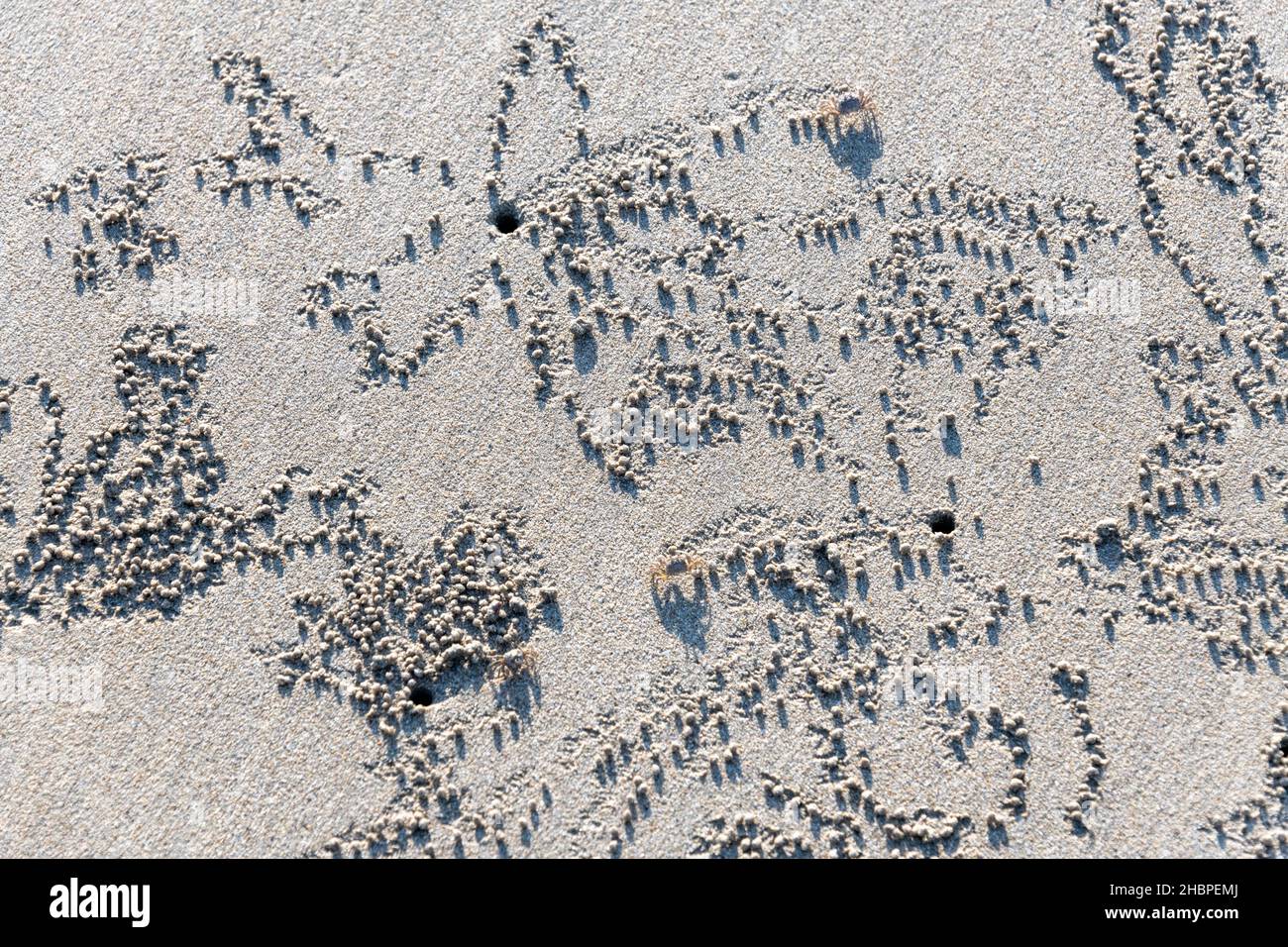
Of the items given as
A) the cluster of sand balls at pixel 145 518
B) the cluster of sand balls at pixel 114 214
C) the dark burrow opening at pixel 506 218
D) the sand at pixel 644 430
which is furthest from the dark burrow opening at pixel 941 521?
the cluster of sand balls at pixel 114 214

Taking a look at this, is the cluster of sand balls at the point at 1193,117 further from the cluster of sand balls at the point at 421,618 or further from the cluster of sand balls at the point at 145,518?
the cluster of sand balls at the point at 145,518

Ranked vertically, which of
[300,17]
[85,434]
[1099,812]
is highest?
[300,17]

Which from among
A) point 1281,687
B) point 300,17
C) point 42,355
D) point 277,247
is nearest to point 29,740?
point 42,355

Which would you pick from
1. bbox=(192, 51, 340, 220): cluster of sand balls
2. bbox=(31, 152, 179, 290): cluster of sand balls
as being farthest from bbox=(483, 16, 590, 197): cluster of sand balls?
bbox=(31, 152, 179, 290): cluster of sand balls

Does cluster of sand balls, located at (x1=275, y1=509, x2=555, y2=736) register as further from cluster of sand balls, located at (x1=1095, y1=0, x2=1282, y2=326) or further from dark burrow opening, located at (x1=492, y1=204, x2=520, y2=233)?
cluster of sand balls, located at (x1=1095, y1=0, x2=1282, y2=326)

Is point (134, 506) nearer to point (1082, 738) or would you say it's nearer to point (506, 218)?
point (506, 218)

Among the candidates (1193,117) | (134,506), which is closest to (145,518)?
(134,506)
